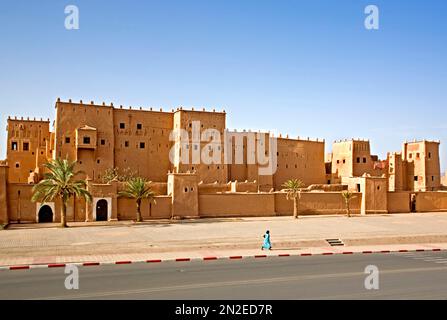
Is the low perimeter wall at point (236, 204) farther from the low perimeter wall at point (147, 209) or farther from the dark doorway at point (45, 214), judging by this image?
the dark doorway at point (45, 214)

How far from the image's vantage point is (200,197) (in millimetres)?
39969

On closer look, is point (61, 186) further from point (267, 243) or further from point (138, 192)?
point (267, 243)

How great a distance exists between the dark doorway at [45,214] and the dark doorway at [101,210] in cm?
330

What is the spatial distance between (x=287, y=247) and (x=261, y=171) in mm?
28455

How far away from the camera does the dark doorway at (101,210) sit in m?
36.5

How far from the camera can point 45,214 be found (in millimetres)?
35438

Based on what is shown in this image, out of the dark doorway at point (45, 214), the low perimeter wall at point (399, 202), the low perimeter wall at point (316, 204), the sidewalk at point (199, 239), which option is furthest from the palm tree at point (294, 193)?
the dark doorway at point (45, 214)

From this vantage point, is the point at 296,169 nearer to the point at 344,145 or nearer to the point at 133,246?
the point at 344,145

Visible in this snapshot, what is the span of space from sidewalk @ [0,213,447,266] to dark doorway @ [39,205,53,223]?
248 cm

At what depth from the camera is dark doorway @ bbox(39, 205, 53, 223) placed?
116 ft

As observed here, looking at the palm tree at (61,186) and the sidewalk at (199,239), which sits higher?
the palm tree at (61,186)

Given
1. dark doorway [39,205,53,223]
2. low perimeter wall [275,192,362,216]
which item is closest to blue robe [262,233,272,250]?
dark doorway [39,205,53,223]

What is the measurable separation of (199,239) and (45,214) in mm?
14407
